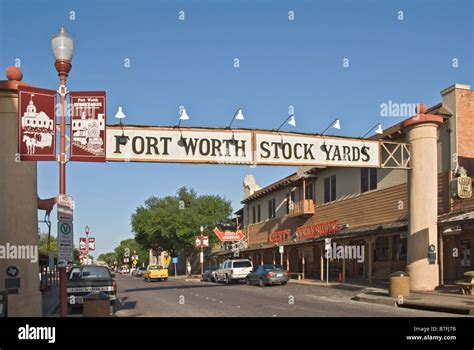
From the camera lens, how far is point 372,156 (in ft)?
77.9

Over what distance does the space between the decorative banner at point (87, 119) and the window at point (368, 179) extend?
24.0m

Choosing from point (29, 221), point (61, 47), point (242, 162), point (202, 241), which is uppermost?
point (61, 47)

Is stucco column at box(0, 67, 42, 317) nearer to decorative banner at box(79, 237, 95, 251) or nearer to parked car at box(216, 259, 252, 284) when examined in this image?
parked car at box(216, 259, 252, 284)

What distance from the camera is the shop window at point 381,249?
3250 centimetres

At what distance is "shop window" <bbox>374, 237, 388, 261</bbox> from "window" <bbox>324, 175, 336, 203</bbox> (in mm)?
5909

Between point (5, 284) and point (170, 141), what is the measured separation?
26.0 ft

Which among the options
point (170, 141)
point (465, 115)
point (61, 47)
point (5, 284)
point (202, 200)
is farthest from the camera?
point (202, 200)

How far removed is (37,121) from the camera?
38.7ft

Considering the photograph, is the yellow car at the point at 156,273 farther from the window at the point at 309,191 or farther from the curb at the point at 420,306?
the curb at the point at 420,306

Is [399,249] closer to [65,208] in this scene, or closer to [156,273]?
[65,208]

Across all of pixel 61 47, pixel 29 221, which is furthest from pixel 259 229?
pixel 61 47

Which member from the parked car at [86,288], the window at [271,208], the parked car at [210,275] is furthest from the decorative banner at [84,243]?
the parked car at [86,288]
